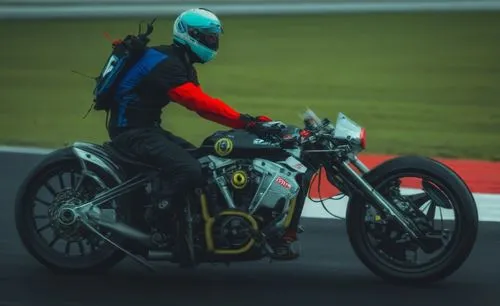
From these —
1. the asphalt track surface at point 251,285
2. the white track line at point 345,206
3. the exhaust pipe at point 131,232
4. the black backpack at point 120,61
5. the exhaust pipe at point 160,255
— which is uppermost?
the black backpack at point 120,61

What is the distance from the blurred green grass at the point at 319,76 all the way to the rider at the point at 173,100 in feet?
18.9

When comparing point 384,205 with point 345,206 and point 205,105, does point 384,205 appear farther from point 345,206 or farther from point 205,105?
point 345,206

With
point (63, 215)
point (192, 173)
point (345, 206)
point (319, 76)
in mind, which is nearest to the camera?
point (192, 173)

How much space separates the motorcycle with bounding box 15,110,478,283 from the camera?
6.71 metres

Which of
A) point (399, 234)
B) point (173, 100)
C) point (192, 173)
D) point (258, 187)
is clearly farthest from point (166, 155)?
point (399, 234)

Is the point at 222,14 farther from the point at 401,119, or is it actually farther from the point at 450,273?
the point at 450,273

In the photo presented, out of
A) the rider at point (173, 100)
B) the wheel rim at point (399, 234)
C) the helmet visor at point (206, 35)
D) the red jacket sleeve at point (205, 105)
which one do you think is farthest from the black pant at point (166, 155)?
the wheel rim at point (399, 234)

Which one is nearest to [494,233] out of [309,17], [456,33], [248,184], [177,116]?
[248,184]

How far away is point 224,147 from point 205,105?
0.29 meters

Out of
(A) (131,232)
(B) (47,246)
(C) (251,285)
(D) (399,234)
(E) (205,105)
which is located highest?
(E) (205,105)

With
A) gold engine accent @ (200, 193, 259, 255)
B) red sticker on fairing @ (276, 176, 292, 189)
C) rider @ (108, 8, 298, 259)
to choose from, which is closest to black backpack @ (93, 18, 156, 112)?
rider @ (108, 8, 298, 259)

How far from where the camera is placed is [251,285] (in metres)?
6.89

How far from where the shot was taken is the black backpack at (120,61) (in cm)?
674

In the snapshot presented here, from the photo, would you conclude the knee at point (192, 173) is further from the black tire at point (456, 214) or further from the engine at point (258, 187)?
the black tire at point (456, 214)
